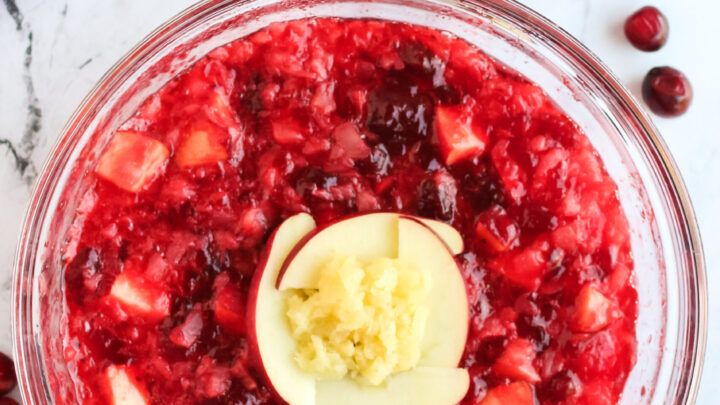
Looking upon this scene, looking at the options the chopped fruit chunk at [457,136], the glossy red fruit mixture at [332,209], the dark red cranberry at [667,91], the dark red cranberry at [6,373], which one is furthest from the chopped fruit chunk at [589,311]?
the dark red cranberry at [6,373]

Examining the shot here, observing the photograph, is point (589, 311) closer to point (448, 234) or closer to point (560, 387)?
point (560, 387)

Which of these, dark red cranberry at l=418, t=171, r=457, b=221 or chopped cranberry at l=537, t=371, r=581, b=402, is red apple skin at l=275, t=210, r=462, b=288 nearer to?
dark red cranberry at l=418, t=171, r=457, b=221

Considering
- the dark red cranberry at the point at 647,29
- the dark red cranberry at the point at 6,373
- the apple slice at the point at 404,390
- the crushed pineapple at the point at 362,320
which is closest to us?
the crushed pineapple at the point at 362,320

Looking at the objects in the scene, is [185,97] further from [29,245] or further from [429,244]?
[429,244]

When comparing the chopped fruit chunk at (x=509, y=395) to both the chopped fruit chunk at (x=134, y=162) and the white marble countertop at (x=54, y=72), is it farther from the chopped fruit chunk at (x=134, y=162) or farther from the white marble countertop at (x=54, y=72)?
the chopped fruit chunk at (x=134, y=162)

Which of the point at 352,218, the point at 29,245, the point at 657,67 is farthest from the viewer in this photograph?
the point at 657,67

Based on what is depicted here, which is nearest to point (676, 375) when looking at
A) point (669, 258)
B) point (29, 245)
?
point (669, 258)
